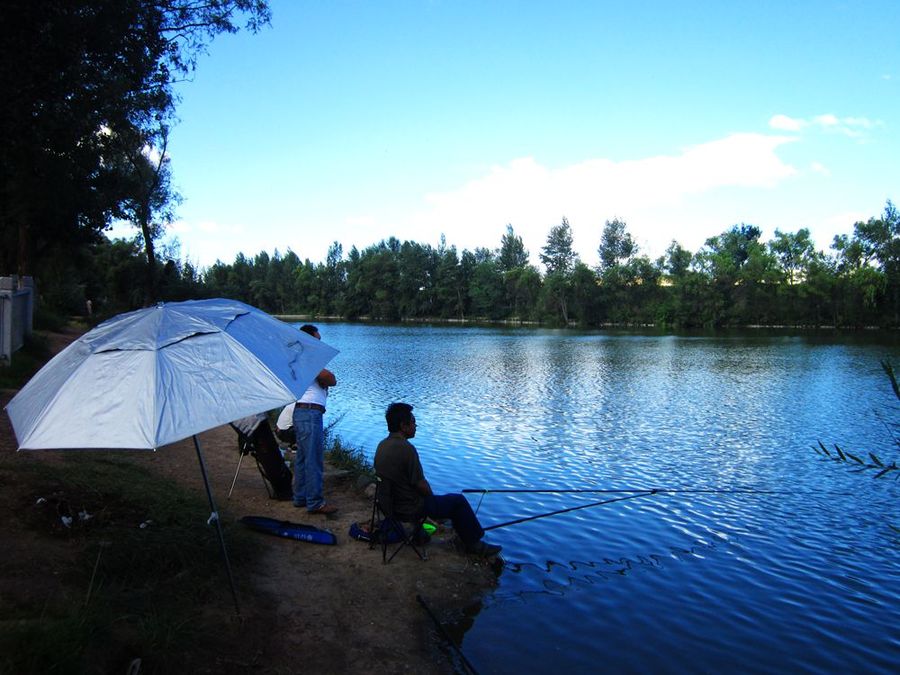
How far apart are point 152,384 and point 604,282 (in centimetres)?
8604

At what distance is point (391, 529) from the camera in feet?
22.0

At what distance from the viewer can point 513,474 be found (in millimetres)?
11555

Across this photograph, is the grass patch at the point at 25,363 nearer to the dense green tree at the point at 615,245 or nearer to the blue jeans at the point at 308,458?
the blue jeans at the point at 308,458

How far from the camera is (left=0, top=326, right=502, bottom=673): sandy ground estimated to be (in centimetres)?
472

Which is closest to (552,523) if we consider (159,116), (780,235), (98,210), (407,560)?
(407,560)

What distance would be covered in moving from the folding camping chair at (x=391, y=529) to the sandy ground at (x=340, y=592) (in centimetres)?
10

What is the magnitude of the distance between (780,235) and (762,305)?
10.4 metres

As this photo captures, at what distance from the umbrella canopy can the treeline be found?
3988 centimetres

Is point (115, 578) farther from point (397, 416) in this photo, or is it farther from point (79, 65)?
point (79, 65)

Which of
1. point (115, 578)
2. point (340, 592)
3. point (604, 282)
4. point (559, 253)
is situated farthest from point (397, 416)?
point (559, 253)

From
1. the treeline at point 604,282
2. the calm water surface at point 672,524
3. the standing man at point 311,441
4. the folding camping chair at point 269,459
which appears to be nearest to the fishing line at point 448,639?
the calm water surface at point 672,524

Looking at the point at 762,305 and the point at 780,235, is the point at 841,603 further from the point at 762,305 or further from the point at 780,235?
the point at 780,235

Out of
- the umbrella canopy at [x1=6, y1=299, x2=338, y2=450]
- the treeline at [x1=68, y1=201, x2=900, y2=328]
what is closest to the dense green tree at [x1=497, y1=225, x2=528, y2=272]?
the treeline at [x1=68, y1=201, x2=900, y2=328]

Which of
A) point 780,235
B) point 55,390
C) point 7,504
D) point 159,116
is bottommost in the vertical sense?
point 7,504
